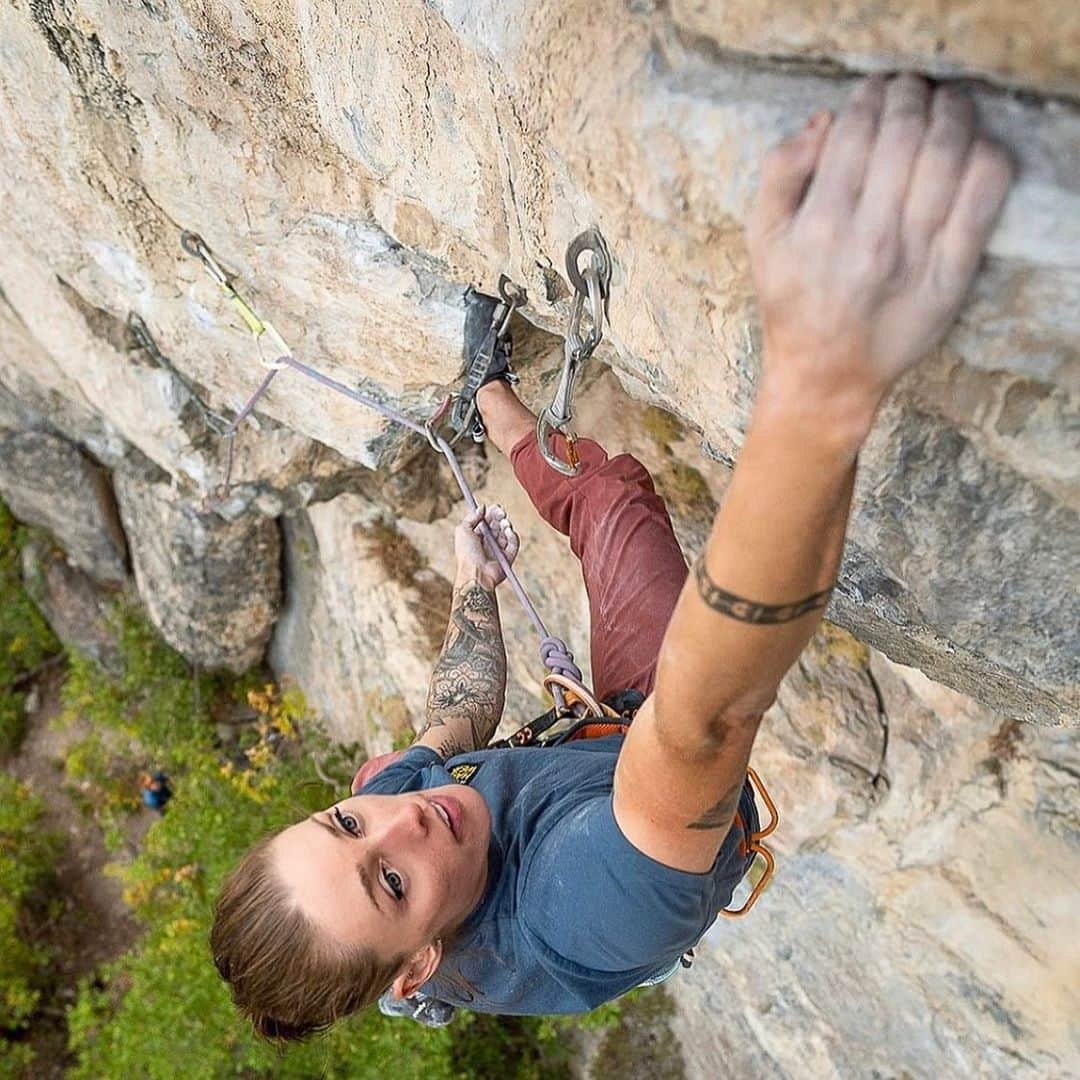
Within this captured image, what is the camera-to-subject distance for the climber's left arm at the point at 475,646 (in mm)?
2025

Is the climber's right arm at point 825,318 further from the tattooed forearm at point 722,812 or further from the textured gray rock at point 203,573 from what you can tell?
the textured gray rock at point 203,573

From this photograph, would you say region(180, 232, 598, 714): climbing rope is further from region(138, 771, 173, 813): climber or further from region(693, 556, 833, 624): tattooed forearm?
region(138, 771, 173, 813): climber

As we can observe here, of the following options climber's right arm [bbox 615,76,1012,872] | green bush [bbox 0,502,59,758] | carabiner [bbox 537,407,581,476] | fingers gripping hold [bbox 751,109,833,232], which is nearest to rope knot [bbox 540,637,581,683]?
carabiner [bbox 537,407,581,476]

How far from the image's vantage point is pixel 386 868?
1.40 metres

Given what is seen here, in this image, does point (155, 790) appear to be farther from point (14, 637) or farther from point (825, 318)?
point (825, 318)

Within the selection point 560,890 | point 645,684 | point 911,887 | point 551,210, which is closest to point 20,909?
point 911,887

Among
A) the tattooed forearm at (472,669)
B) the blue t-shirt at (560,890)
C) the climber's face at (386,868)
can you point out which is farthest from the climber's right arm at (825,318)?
the tattooed forearm at (472,669)

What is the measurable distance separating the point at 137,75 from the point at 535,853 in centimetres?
181

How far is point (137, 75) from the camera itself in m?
2.04

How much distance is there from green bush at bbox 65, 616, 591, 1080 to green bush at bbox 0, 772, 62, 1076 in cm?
35

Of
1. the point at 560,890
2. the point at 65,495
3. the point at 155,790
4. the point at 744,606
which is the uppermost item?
the point at 744,606

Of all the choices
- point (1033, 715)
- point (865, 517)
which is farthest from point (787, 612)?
point (1033, 715)

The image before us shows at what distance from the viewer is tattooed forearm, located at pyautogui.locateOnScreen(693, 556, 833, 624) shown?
83 cm

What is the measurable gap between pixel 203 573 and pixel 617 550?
3558 mm
